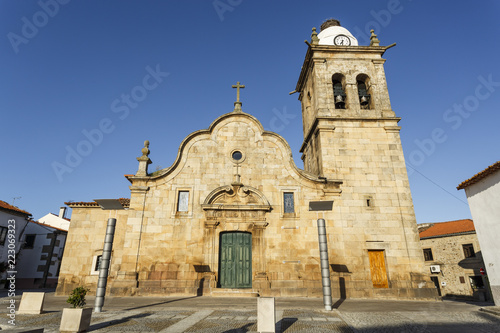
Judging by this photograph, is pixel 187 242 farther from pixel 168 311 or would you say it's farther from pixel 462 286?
pixel 462 286

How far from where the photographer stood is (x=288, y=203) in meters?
15.0

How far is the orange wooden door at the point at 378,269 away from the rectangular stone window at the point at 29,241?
2765cm

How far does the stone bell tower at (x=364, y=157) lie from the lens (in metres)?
14.0

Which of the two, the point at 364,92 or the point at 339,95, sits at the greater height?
the point at 364,92

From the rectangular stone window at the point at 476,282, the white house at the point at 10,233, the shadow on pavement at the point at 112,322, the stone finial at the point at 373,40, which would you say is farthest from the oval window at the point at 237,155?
the rectangular stone window at the point at 476,282

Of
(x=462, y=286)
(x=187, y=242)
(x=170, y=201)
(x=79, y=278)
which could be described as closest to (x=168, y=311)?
(x=187, y=242)

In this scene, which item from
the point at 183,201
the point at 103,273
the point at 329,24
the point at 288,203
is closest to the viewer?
the point at 103,273

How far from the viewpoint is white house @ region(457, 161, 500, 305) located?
9.98 meters

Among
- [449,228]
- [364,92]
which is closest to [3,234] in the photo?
[364,92]

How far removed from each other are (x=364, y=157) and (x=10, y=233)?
27.0 m

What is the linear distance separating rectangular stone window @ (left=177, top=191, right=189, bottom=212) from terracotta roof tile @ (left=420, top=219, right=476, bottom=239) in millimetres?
28517

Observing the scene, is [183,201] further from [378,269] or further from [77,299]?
[378,269]

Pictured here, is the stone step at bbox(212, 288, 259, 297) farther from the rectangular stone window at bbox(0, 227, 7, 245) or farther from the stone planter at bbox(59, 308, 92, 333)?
the rectangular stone window at bbox(0, 227, 7, 245)

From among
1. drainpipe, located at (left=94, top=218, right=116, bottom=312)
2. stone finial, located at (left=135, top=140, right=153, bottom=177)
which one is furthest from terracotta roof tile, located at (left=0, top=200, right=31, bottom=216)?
drainpipe, located at (left=94, top=218, right=116, bottom=312)
